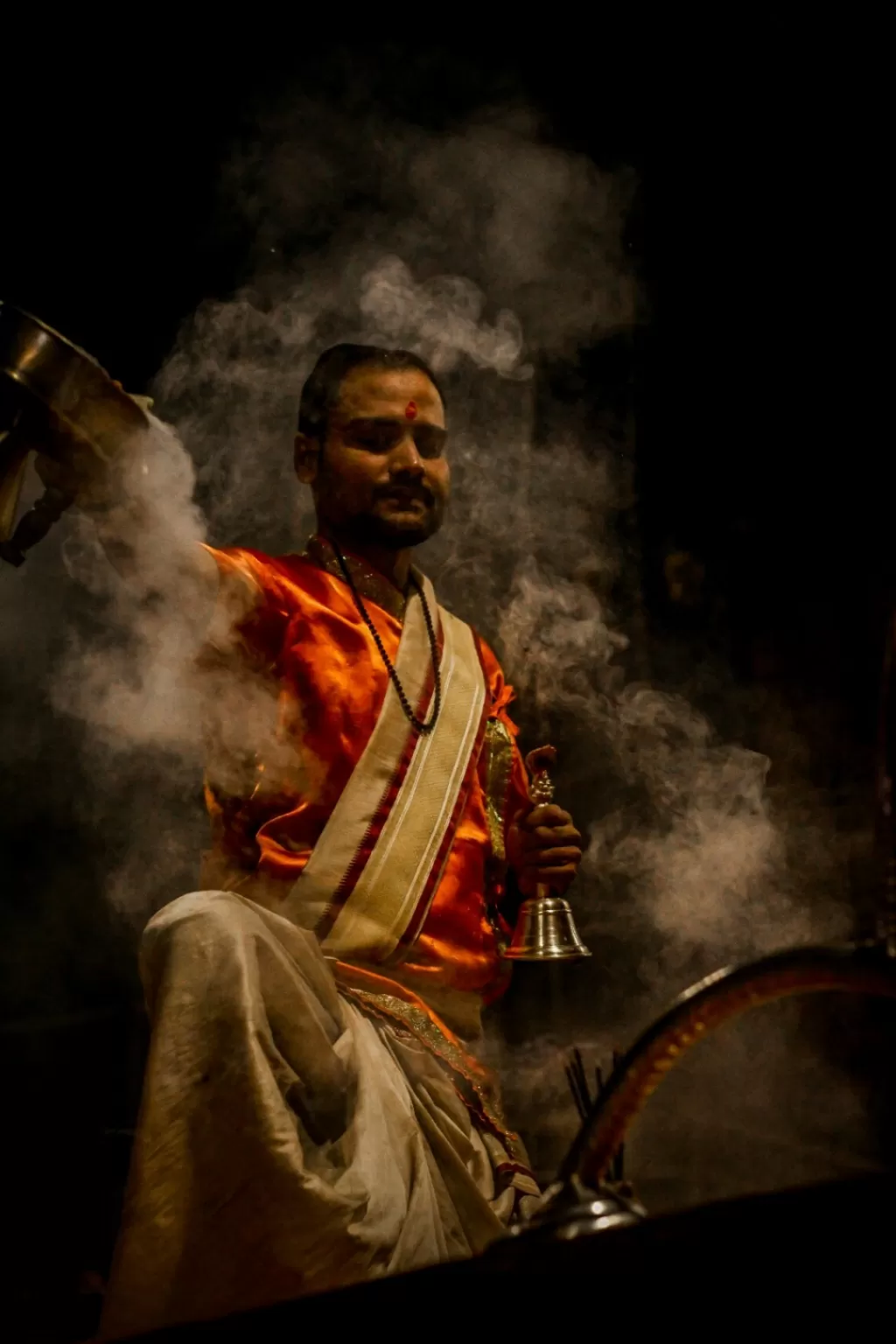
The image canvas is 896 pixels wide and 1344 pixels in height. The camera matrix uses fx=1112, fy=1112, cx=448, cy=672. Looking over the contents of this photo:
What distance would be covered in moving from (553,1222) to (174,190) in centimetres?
377

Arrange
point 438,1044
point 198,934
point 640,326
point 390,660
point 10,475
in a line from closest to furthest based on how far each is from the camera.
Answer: point 198,934 < point 10,475 < point 438,1044 < point 390,660 < point 640,326

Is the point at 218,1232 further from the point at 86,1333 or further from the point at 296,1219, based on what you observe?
the point at 86,1333

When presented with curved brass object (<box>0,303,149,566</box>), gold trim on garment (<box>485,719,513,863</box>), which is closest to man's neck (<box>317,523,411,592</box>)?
gold trim on garment (<box>485,719,513,863</box>)

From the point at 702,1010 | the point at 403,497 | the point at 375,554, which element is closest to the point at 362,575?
the point at 375,554

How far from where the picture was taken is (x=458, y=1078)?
9.00 ft

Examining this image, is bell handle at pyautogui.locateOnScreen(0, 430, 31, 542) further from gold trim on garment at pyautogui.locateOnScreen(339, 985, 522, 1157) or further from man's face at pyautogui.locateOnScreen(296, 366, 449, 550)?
gold trim on garment at pyautogui.locateOnScreen(339, 985, 522, 1157)

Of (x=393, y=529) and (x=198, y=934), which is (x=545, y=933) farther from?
(x=393, y=529)

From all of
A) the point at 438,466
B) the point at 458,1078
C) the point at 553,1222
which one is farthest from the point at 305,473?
the point at 553,1222

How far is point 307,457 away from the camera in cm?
352

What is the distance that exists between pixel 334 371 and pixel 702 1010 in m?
2.51

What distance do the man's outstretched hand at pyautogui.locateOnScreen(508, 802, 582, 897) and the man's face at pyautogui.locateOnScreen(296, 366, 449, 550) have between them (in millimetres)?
933

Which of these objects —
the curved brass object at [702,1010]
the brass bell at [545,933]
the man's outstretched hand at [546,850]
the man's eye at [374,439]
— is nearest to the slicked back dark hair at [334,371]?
the man's eye at [374,439]

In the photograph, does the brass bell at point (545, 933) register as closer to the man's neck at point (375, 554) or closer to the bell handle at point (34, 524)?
the man's neck at point (375, 554)

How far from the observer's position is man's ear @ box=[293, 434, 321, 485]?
3.48 meters
